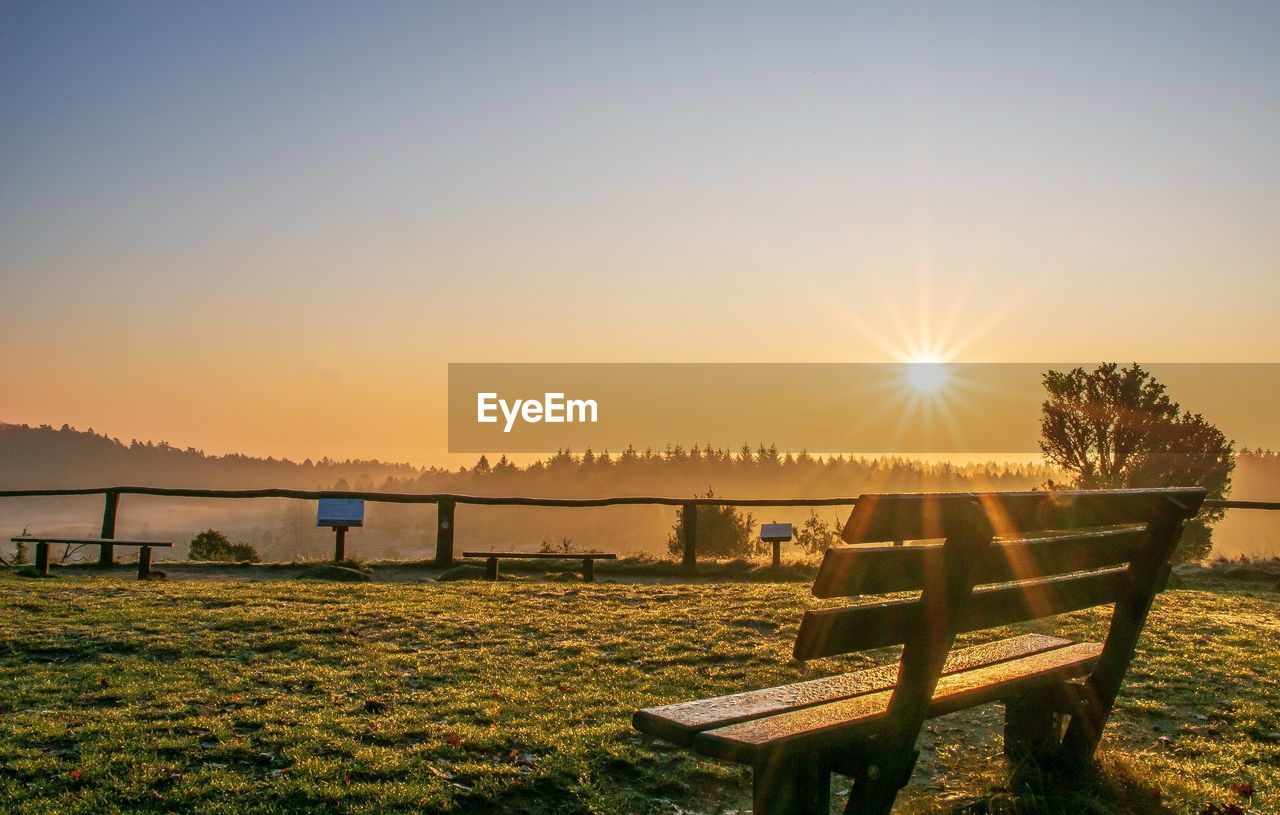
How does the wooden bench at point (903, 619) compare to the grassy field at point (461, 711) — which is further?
the grassy field at point (461, 711)

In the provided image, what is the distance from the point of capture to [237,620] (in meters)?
9.48

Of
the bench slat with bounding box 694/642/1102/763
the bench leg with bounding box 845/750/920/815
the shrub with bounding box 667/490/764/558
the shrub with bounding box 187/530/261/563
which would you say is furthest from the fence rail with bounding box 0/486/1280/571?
the shrub with bounding box 667/490/764/558

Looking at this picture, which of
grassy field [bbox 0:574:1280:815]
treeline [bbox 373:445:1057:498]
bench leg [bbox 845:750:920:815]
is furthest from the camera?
treeline [bbox 373:445:1057:498]

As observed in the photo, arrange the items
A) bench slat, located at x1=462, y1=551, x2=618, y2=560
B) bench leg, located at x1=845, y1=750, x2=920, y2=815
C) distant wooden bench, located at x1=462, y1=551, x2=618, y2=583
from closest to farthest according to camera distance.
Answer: bench leg, located at x1=845, y1=750, x2=920, y2=815
distant wooden bench, located at x1=462, y1=551, x2=618, y2=583
bench slat, located at x1=462, y1=551, x2=618, y2=560

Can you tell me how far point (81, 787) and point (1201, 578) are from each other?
17.7 metres

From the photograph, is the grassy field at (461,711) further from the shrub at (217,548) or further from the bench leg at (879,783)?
the shrub at (217,548)

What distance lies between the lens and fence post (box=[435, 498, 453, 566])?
18922 millimetres

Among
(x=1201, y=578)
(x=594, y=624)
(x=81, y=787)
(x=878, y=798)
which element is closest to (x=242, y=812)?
(x=81, y=787)

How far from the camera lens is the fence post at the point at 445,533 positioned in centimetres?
1892

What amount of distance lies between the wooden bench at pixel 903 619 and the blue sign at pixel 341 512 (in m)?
16.1

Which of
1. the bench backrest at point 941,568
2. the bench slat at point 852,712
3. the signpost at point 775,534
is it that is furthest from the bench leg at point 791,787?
the signpost at point 775,534

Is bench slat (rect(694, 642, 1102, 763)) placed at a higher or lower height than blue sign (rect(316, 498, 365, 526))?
lower

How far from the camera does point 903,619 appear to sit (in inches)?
139

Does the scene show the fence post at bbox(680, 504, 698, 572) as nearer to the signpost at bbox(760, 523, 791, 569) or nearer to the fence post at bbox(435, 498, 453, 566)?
the signpost at bbox(760, 523, 791, 569)
